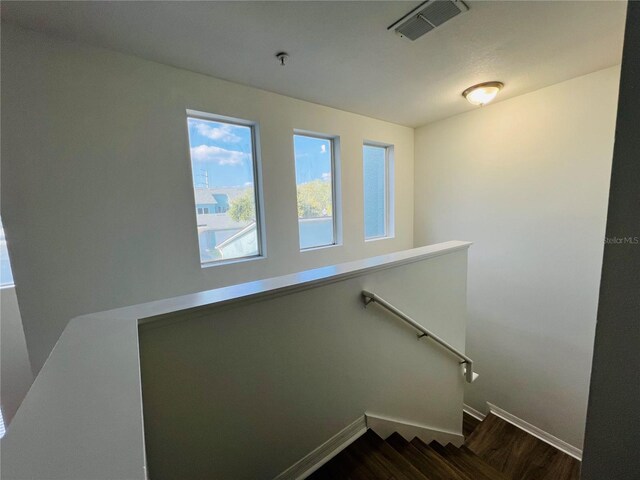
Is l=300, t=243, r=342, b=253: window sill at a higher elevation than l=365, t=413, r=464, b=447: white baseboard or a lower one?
higher

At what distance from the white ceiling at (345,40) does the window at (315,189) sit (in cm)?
58

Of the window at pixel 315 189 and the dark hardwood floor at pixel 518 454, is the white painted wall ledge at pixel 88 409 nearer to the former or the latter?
the window at pixel 315 189

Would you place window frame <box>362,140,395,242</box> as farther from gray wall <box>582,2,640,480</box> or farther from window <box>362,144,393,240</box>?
gray wall <box>582,2,640,480</box>

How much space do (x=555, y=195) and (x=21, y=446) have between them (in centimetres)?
390

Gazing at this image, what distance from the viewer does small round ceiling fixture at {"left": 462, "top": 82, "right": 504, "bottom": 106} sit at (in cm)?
252

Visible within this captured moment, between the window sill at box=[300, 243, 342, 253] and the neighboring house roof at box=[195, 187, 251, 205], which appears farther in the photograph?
the window sill at box=[300, 243, 342, 253]

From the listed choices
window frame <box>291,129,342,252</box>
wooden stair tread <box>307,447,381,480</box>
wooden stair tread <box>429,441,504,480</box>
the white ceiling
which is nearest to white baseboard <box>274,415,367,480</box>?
wooden stair tread <box>307,447,381,480</box>

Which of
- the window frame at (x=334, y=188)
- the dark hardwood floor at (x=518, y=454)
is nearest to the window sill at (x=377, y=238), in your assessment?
the window frame at (x=334, y=188)

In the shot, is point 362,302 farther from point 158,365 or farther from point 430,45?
point 430,45

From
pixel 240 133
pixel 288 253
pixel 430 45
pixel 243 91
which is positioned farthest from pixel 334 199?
pixel 430 45

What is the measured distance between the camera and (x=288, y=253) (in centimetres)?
274

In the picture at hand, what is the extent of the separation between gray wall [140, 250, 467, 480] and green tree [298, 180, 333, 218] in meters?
1.48

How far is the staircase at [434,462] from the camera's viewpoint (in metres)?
1.44

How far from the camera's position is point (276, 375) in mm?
1260
